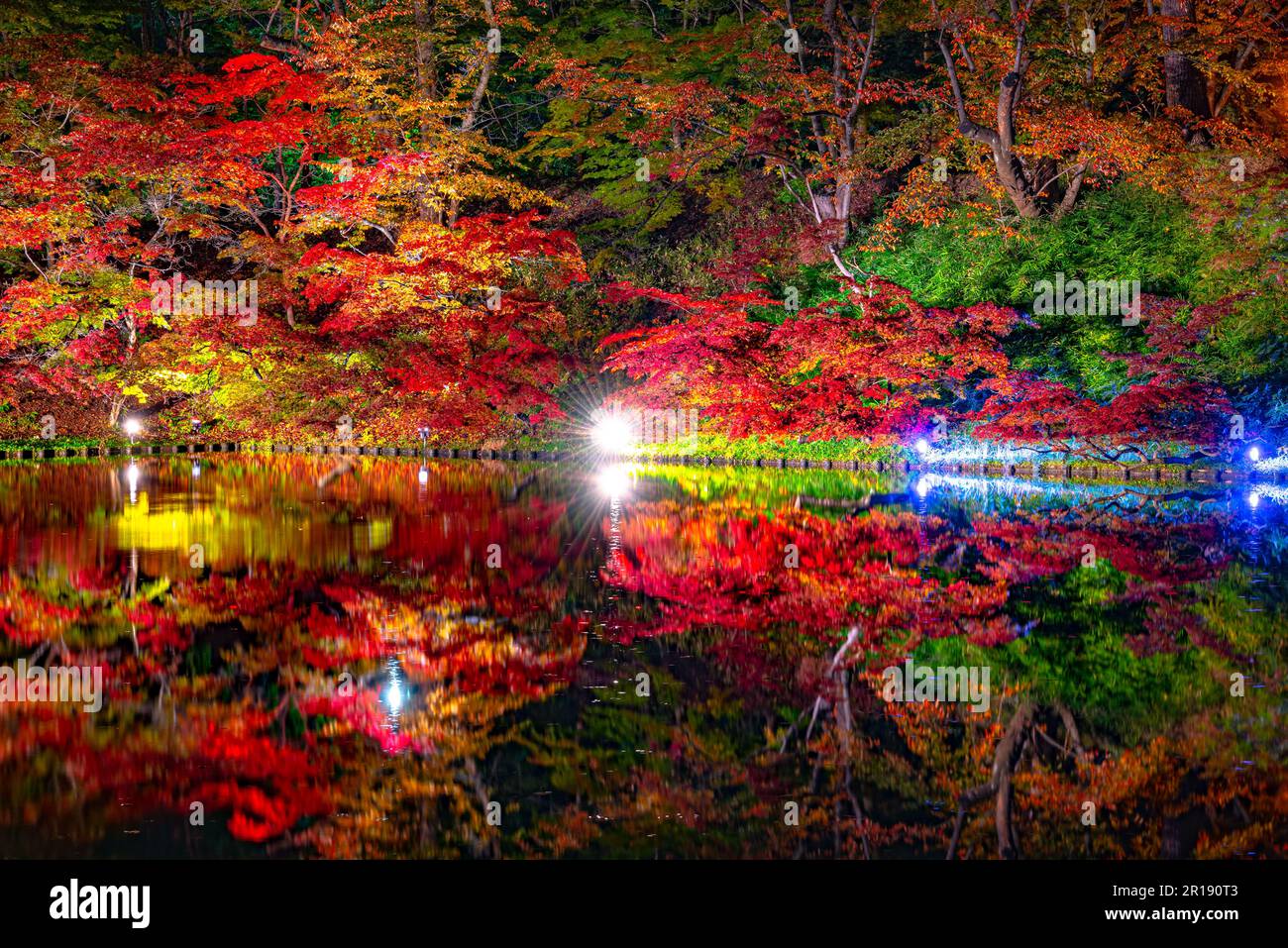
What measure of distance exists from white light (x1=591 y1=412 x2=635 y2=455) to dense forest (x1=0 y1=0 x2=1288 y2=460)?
1.13 feet

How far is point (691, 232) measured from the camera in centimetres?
2581

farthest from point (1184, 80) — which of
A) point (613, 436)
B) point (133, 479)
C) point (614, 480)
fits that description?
point (133, 479)

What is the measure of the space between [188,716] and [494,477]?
12697 millimetres

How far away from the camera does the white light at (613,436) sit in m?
23.3

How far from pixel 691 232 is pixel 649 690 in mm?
21313

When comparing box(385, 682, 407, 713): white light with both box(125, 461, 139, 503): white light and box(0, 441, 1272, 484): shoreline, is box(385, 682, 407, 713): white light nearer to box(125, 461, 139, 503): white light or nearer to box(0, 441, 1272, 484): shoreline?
box(125, 461, 139, 503): white light

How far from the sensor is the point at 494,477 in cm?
1786

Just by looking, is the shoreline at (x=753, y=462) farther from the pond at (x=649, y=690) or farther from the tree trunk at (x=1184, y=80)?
the tree trunk at (x=1184, y=80)

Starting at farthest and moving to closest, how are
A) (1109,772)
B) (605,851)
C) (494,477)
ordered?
(494,477) < (1109,772) < (605,851)

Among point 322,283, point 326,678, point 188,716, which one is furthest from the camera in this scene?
point 322,283

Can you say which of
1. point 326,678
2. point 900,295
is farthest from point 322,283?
point 326,678
